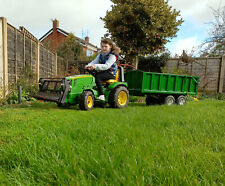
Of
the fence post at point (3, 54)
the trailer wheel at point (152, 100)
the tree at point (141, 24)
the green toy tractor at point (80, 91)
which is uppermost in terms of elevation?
the tree at point (141, 24)

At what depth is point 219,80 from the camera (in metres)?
10.5

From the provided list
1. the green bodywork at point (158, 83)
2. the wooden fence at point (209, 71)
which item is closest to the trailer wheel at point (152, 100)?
the green bodywork at point (158, 83)

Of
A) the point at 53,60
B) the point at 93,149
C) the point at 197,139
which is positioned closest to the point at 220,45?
the point at 53,60

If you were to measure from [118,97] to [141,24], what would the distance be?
174 inches

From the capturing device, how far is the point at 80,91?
4.27 metres

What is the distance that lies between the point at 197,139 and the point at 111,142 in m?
0.93

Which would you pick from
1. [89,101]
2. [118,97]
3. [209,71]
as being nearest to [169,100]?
[118,97]

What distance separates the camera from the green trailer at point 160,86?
5.37 meters

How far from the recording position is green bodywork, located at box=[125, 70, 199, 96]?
210 inches

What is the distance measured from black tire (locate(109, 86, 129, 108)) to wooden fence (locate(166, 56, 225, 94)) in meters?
6.82

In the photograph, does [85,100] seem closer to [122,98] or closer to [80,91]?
[80,91]

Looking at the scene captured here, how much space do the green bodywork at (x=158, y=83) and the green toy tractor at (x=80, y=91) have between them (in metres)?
0.70

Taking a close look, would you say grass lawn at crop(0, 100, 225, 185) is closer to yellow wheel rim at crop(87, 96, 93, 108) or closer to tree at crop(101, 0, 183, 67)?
yellow wheel rim at crop(87, 96, 93, 108)

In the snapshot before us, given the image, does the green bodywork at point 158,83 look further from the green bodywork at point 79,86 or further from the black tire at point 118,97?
the green bodywork at point 79,86
